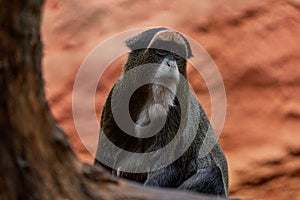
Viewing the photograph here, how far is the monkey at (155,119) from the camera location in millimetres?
3846

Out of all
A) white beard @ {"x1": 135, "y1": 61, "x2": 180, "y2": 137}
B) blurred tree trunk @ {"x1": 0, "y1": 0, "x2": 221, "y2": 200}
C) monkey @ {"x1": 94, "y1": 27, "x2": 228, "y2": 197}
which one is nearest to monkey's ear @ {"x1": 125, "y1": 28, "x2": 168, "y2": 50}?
monkey @ {"x1": 94, "y1": 27, "x2": 228, "y2": 197}

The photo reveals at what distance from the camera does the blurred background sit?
575cm

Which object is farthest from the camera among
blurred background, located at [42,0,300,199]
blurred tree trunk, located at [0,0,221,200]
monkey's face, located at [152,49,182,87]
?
blurred background, located at [42,0,300,199]

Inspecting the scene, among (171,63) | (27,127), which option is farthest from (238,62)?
(27,127)

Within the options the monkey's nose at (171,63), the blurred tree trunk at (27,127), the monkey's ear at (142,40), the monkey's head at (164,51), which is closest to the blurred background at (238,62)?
the monkey's ear at (142,40)

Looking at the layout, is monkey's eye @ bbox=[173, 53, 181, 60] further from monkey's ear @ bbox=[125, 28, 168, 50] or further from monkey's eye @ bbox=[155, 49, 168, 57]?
monkey's ear @ bbox=[125, 28, 168, 50]

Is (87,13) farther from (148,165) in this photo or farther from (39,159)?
(39,159)

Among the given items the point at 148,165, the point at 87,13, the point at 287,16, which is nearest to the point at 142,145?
the point at 148,165

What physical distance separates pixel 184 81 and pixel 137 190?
168 centimetres

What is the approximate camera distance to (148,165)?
3902 mm

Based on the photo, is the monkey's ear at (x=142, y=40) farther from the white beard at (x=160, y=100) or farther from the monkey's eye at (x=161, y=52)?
the white beard at (x=160, y=100)

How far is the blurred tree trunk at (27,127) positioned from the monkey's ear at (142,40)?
1.80m

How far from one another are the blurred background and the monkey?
5.70 feet

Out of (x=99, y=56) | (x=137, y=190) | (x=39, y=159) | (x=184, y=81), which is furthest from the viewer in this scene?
(x=99, y=56)
